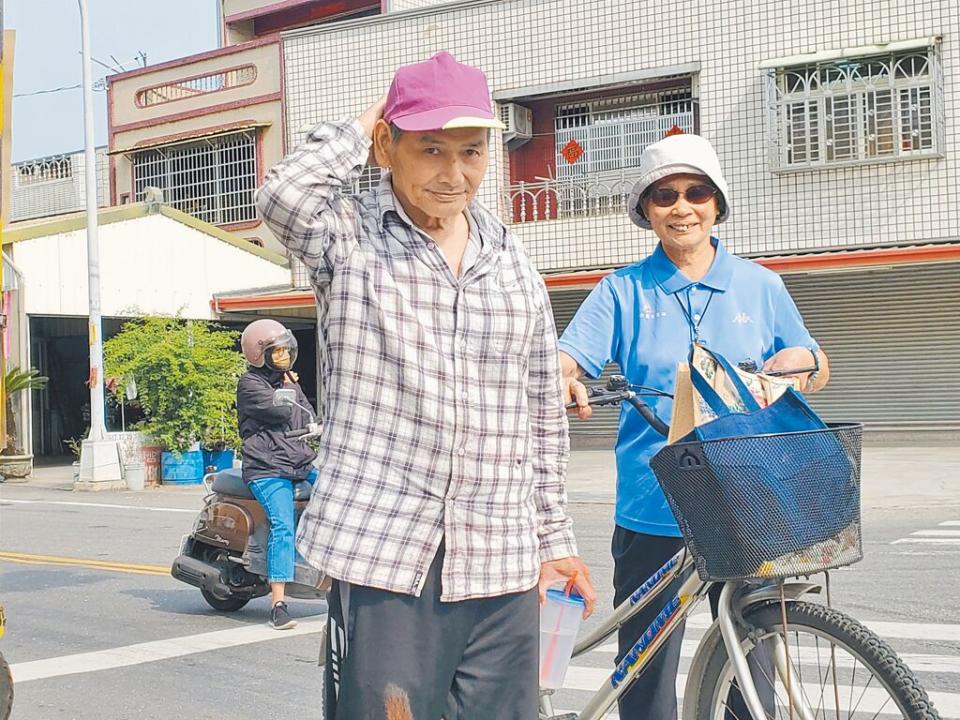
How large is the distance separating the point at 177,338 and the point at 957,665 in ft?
Result: 47.2

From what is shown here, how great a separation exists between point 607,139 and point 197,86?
10293mm

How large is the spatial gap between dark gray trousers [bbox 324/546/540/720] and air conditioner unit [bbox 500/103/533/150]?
64.9 feet

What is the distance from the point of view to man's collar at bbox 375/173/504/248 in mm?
2949

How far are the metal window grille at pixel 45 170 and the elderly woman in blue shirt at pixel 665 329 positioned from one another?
30260 millimetres

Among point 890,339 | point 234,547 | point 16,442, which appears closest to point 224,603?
point 234,547

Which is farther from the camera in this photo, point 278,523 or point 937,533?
point 937,533

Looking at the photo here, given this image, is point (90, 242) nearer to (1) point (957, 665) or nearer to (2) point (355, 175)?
(1) point (957, 665)

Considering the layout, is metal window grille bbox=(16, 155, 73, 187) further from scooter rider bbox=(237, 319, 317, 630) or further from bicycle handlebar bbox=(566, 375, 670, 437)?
bicycle handlebar bbox=(566, 375, 670, 437)

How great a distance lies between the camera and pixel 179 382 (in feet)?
59.8

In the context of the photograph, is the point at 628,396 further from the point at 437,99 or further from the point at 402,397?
the point at 437,99

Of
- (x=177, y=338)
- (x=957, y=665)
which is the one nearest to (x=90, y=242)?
(x=177, y=338)

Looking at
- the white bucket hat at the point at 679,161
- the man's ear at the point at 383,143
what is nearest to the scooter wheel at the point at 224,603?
the white bucket hat at the point at 679,161

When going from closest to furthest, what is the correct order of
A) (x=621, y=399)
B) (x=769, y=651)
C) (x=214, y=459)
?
(x=769, y=651)
(x=621, y=399)
(x=214, y=459)

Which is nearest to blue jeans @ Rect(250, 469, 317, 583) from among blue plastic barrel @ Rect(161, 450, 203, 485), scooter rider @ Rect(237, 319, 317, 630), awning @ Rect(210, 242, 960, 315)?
scooter rider @ Rect(237, 319, 317, 630)
